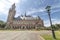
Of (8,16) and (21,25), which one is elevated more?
(8,16)

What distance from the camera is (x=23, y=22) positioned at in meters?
120

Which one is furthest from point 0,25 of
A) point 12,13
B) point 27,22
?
point 27,22

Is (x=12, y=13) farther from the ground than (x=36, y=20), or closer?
farther from the ground

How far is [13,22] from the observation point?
399 ft

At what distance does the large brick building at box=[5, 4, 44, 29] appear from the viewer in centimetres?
11494

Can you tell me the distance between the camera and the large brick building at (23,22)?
377 feet

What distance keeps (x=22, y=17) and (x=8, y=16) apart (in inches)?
611

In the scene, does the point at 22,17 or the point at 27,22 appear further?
the point at 22,17

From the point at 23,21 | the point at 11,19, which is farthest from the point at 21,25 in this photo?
the point at 11,19

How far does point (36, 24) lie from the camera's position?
11550 cm

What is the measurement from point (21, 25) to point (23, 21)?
247 inches

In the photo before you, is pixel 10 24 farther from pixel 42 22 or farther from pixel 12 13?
pixel 42 22

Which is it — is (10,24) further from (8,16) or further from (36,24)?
(36,24)

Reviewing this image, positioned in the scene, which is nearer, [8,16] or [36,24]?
[36,24]
